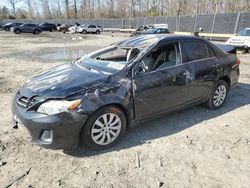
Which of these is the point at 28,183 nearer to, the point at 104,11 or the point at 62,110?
the point at 62,110

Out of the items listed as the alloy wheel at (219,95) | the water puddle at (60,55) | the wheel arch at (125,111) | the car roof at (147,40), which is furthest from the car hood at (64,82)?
the water puddle at (60,55)

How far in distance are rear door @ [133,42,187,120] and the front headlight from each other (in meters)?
0.97

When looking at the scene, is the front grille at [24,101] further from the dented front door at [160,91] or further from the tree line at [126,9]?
the tree line at [126,9]

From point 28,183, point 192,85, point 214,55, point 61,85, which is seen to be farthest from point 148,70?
point 28,183

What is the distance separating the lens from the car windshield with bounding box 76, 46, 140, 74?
3.76 metres

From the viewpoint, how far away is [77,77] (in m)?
3.49

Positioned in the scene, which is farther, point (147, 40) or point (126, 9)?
point (126, 9)

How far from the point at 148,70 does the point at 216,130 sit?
1634 millimetres

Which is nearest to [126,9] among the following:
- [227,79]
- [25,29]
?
[25,29]

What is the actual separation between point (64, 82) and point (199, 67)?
2532 mm

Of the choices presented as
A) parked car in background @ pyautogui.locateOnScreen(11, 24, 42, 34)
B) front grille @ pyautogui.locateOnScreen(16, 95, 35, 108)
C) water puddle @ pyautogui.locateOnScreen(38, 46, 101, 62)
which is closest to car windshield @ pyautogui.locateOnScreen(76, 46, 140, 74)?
front grille @ pyautogui.locateOnScreen(16, 95, 35, 108)

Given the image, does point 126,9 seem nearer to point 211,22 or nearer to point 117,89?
point 211,22

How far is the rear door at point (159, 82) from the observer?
143 inches

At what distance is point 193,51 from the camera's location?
443 cm
